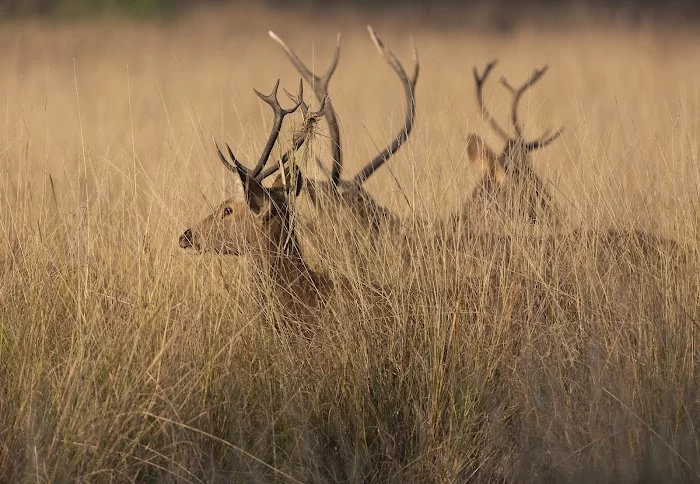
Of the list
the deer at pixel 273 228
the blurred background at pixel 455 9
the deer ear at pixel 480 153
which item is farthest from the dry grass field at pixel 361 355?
the blurred background at pixel 455 9

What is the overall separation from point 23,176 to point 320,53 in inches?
527

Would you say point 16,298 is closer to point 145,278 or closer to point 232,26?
point 145,278

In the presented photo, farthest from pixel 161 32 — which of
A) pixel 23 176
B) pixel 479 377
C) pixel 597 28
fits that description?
pixel 479 377

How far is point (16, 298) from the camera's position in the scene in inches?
158

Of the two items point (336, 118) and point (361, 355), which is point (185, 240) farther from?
point (361, 355)

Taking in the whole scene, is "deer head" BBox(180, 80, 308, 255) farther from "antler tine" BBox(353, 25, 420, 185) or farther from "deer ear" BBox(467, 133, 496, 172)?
"deer ear" BBox(467, 133, 496, 172)

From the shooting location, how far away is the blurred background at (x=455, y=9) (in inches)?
842

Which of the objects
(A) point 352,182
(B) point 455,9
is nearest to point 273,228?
(A) point 352,182

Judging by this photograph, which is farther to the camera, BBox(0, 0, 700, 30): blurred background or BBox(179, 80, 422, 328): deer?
BBox(0, 0, 700, 30): blurred background

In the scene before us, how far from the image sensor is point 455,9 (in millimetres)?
23125

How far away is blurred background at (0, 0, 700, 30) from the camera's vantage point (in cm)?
2139

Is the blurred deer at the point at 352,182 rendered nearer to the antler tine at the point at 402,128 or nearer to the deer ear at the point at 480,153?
the antler tine at the point at 402,128

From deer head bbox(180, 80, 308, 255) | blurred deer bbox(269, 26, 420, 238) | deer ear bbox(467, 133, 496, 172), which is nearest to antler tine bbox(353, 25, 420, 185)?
blurred deer bbox(269, 26, 420, 238)

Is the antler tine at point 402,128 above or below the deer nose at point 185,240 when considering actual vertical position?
above
